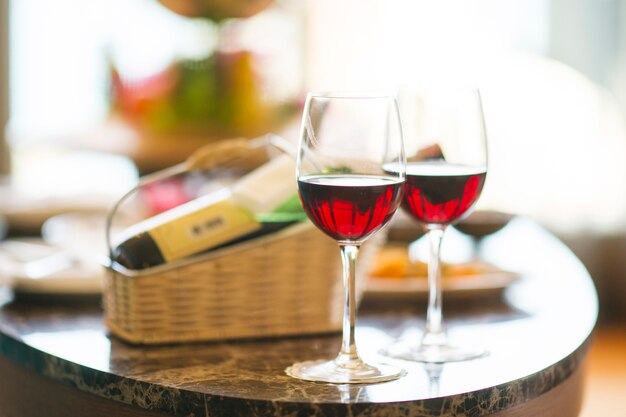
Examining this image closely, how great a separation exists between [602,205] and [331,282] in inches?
133

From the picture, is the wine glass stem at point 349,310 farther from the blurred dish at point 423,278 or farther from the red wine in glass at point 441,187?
the blurred dish at point 423,278

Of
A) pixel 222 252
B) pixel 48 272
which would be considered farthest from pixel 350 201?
pixel 48 272

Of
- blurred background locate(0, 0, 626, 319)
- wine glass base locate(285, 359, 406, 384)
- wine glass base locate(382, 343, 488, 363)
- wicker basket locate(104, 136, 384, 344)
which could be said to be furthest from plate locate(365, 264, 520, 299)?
blurred background locate(0, 0, 626, 319)

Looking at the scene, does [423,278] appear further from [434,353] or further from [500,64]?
[500,64]

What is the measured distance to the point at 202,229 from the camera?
117 cm

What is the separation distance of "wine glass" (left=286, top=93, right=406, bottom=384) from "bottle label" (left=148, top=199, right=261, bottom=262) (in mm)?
211

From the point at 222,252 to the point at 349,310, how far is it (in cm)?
26

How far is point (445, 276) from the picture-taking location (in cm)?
150

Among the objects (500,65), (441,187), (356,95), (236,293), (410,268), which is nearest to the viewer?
(356,95)

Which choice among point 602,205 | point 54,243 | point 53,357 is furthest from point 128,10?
point 53,357

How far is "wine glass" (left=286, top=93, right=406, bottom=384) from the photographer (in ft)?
3.13

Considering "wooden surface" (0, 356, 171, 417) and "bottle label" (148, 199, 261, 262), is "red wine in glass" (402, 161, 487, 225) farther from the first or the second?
"wooden surface" (0, 356, 171, 417)

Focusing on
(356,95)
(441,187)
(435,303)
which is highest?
(356,95)

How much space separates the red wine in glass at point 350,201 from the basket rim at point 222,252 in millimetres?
221
